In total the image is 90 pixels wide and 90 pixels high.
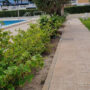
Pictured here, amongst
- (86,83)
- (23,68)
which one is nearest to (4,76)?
(23,68)

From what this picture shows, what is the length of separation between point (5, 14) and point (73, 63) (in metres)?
30.9

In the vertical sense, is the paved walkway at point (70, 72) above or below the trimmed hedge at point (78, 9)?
below

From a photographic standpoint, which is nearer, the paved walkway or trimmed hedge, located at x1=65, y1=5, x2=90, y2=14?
the paved walkway

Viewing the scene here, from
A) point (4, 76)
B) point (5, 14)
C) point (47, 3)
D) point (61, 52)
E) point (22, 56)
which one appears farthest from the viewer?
point (5, 14)

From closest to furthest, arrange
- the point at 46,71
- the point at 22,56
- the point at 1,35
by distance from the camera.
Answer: the point at 22,56 < the point at 1,35 < the point at 46,71

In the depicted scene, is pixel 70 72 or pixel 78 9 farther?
pixel 78 9

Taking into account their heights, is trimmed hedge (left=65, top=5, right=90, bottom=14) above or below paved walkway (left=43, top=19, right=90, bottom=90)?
above

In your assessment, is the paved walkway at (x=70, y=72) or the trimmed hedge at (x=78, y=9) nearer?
the paved walkway at (x=70, y=72)

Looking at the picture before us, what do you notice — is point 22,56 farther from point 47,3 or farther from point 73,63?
point 47,3

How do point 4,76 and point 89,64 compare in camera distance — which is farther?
point 89,64

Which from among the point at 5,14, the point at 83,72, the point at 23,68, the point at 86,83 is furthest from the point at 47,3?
the point at 5,14

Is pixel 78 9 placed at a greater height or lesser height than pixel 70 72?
greater

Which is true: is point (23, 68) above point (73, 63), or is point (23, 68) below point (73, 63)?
above

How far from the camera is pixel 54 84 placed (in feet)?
14.2
